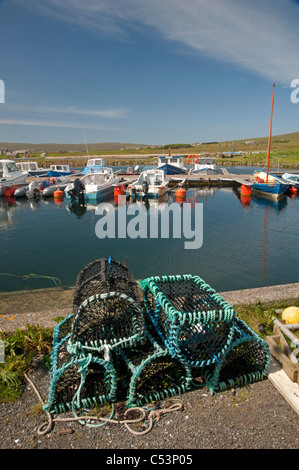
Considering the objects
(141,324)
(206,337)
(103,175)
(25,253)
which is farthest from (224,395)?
(103,175)

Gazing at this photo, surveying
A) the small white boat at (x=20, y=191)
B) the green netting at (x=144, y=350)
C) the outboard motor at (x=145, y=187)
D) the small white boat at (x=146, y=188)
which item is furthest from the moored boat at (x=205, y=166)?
the green netting at (x=144, y=350)

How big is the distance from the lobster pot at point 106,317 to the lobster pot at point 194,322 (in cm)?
39

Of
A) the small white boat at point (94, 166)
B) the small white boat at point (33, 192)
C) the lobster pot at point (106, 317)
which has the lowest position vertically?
the small white boat at point (33, 192)

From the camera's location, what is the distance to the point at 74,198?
86.9 feet

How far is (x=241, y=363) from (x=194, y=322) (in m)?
1.28

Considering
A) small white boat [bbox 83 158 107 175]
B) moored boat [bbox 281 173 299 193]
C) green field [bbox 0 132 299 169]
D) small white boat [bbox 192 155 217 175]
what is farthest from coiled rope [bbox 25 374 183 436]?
green field [bbox 0 132 299 169]

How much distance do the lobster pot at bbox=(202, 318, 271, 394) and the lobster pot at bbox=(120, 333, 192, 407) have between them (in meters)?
0.39

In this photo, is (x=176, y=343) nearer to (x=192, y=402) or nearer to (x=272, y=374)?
(x=192, y=402)

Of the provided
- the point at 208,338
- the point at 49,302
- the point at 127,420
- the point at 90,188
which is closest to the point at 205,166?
the point at 90,188

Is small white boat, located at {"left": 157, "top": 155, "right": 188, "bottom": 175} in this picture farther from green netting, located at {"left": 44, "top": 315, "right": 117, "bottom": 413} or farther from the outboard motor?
green netting, located at {"left": 44, "top": 315, "right": 117, "bottom": 413}

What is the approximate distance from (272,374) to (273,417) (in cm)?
71

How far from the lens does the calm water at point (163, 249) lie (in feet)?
36.2

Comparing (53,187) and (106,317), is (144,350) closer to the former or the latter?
(106,317)

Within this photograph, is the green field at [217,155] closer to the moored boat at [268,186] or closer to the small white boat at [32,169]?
the moored boat at [268,186]
